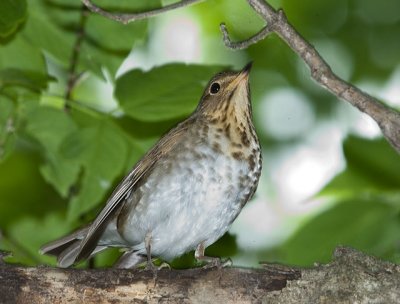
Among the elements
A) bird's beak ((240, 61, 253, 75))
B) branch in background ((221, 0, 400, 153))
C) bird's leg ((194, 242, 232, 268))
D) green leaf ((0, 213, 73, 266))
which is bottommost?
green leaf ((0, 213, 73, 266))

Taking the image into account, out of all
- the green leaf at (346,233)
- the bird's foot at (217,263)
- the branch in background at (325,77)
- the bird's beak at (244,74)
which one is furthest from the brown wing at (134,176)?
the branch in background at (325,77)

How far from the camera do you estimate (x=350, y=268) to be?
409 centimetres

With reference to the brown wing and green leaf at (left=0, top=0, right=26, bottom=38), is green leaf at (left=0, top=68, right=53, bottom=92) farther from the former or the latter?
the brown wing

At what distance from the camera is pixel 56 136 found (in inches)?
215

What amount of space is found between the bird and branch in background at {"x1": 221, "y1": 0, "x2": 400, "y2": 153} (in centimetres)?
130

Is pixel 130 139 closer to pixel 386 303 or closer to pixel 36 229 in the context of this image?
pixel 36 229

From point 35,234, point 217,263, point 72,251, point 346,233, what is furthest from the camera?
point 35,234

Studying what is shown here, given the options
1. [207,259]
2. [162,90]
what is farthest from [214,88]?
[207,259]

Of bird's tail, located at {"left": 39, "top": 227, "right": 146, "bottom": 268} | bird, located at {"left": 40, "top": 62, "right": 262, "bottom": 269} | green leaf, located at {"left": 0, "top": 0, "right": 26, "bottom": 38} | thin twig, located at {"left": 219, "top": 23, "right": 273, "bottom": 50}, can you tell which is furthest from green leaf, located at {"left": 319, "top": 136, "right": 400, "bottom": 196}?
green leaf, located at {"left": 0, "top": 0, "right": 26, "bottom": 38}

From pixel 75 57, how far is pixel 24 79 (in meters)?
0.57

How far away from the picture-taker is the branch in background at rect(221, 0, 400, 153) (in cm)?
400

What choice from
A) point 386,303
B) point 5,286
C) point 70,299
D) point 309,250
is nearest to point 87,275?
point 70,299

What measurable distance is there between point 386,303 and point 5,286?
1.92 m

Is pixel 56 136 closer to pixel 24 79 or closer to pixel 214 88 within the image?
pixel 24 79
